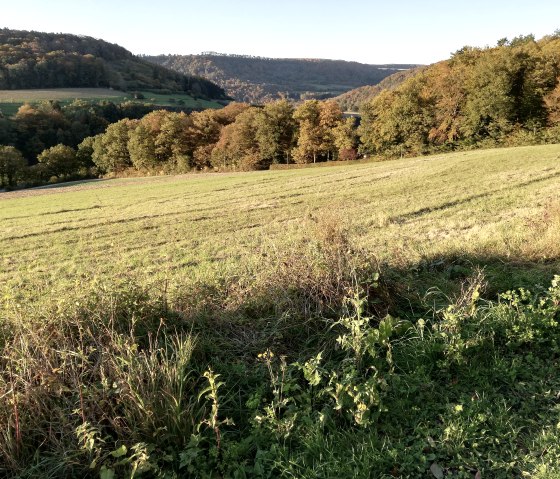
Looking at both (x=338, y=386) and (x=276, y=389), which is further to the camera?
(x=276, y=389)

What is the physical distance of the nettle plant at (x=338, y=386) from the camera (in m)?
3.25

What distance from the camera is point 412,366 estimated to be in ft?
13.0

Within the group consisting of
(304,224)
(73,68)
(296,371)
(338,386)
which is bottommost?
(296,371)

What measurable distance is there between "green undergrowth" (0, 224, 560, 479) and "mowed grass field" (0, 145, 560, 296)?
1.48 m

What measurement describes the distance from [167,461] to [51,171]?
8398cm

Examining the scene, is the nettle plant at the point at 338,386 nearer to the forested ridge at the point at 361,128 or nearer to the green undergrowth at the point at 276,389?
the green undergrowth at the point at 276,389

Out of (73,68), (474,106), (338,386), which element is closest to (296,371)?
(338,386)

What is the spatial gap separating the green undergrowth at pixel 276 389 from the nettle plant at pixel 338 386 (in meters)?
0.02

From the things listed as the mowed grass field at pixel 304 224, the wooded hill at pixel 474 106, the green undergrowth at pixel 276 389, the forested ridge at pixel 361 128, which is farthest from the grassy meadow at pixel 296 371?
the forested ridge at pixel 361 128

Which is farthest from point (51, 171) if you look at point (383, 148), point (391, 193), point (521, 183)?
point (521, 183)

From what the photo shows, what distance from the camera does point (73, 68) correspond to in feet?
462

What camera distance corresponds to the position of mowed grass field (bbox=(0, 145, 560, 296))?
835cm

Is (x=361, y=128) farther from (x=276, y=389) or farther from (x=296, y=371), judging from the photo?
(x=276, y=389)

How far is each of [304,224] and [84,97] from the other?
137277 mm
